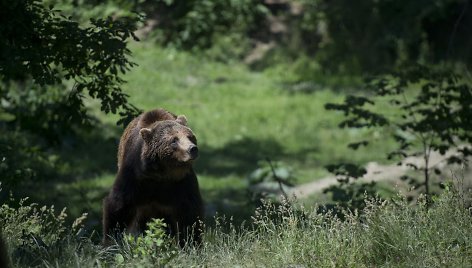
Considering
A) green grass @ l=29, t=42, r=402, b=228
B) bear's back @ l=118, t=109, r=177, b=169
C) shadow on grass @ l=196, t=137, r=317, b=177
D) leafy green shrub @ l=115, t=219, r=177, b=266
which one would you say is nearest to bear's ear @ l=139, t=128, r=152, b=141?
bear's back @ l=118, t=109, r=177, b=169

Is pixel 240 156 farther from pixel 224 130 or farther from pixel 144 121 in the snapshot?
pixel 144 121

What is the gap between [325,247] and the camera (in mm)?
6246

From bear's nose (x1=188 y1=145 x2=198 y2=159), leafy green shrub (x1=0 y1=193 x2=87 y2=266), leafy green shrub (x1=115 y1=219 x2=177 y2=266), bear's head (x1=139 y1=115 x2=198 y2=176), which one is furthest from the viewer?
bear's head (x1=139 y1=115 x2=198 y2=176)

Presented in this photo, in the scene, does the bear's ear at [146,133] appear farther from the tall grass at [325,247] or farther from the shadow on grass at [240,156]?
the shadow on grass at [240,156]

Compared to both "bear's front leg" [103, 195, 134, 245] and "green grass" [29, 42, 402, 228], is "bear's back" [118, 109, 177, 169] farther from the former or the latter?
"green grass" [29, 42, 402, 228]

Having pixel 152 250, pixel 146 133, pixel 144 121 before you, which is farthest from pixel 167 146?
pixel 152 250

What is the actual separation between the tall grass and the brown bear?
58 cm

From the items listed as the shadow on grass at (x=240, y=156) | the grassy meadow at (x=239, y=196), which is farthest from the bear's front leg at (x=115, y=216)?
the shadow on grass at (x=240, y=156)

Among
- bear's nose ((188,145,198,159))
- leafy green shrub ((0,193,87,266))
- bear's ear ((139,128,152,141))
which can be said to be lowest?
leafy green shrub ((0,193,87,266))

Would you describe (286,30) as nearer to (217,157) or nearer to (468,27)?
(468,27)

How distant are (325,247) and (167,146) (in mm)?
1702

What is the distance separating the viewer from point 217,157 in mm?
15859

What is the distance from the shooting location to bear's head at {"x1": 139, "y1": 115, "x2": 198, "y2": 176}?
6.93 metres

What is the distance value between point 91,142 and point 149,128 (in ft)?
27.1
